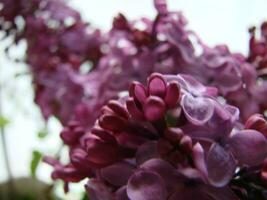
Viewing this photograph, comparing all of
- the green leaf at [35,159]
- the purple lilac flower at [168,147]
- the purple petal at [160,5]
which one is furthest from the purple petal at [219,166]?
the green leaf at [35,159]

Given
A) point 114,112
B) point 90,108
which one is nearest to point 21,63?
point 90,108

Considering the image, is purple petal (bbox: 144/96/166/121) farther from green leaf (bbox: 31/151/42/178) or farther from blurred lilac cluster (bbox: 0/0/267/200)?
green leaf (bbox: 31/151/42/178)

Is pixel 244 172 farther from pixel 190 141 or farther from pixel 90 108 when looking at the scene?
pixel 90 108

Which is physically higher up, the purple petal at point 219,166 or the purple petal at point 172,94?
the purple petal at point 172,94

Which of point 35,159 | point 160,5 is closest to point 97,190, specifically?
point 160,5

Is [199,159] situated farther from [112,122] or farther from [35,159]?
[35,159]

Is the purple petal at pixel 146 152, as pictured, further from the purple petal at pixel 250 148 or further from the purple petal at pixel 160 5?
the purple petal at pixel 160 5
